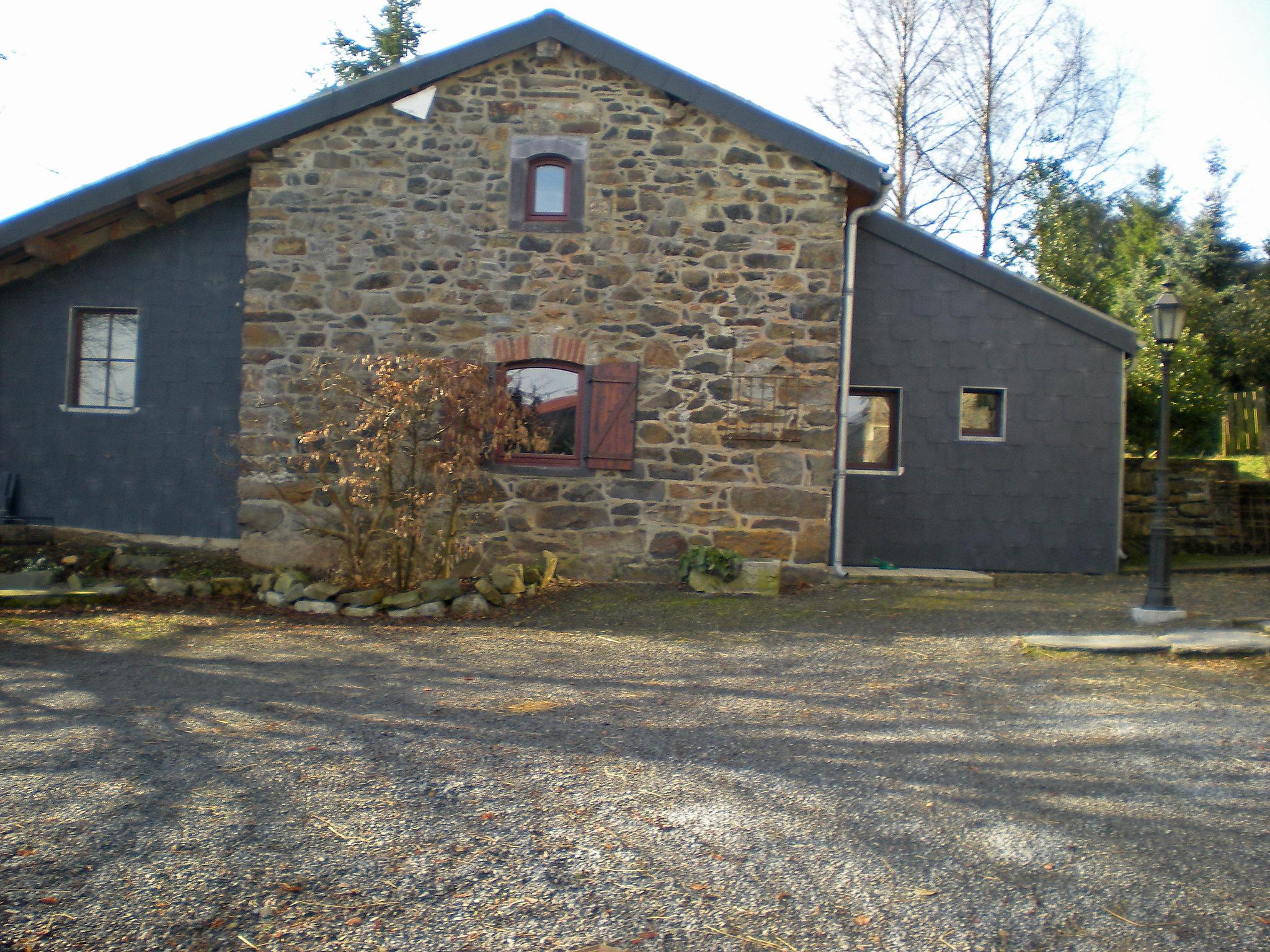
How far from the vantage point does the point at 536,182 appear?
31.6 feet

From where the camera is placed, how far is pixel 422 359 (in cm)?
796

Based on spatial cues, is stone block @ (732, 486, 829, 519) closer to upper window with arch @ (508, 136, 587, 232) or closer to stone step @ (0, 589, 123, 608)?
upper window with arch @ (508, 136, 587, 232)

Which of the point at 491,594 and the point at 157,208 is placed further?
the point at 157,208

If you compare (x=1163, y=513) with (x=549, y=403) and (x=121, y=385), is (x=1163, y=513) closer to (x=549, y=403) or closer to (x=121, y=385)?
(x=549, y=403)

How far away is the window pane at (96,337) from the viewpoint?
10297mm

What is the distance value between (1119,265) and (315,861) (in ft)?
96.0

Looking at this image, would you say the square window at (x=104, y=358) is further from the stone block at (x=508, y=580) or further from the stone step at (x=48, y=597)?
the stone block at (x=508, y=580)

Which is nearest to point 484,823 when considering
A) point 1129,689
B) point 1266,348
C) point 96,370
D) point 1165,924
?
point 1165,924

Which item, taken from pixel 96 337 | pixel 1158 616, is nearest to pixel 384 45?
pixel 96 337

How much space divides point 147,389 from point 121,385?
383 mm

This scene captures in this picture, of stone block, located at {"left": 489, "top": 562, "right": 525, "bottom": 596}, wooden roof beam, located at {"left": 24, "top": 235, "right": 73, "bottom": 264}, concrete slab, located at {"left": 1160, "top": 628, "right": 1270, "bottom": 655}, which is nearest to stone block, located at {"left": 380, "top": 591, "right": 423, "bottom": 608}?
stone block, located at {"left": 489, "top": 562, "right": 525, "bottom": 596}

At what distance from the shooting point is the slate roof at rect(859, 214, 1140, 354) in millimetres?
10688

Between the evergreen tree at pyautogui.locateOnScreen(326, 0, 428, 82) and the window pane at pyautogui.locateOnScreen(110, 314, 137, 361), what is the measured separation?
2006 cm

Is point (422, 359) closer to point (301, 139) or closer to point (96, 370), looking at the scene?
point (301, 139)
